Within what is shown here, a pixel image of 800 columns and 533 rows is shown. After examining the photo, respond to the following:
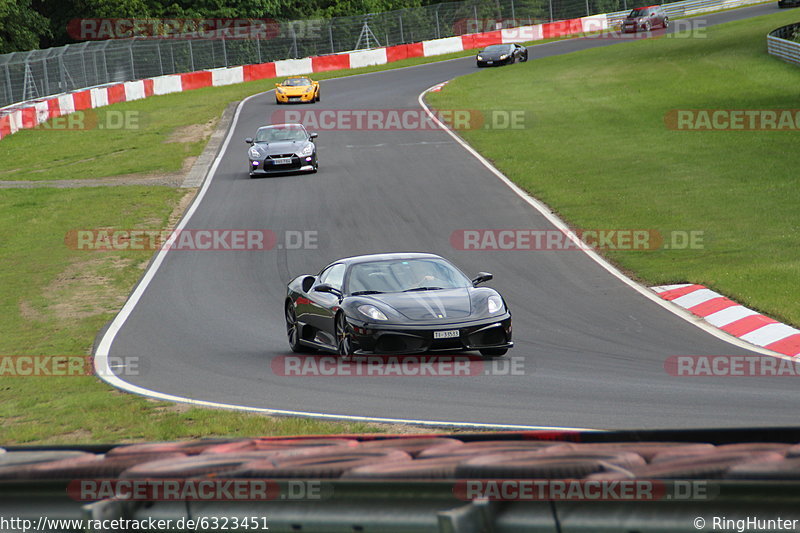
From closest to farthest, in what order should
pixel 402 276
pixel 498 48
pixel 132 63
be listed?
pixel 402 276 → pixel 132 63 → pixel 498 48

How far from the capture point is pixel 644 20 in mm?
65250

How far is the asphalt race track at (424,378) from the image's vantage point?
30.3 ft

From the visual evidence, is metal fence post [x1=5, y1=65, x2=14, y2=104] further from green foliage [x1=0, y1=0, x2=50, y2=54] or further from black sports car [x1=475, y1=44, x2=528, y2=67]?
black sports car [x1=475, y1=44, x2=528, y2=67]

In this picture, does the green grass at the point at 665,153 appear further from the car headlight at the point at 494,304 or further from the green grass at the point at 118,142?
the green grass at the point at 118,142

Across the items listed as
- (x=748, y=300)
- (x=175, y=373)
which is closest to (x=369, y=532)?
(x=175, y=373)

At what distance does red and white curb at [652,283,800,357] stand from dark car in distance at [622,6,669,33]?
2061 inches

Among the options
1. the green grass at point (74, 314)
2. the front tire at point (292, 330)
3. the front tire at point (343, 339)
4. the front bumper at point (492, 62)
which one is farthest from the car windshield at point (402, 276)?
the front bumper at point (492, 62)

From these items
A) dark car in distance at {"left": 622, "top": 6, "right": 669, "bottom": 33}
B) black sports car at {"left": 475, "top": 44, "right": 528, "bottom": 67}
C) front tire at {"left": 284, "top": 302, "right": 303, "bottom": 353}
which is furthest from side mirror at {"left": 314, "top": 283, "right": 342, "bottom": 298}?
dark car in distance at {"left": 622, "top": 6, "right": 669, "bottom": 33}

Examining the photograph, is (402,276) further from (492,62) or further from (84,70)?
(492,62)

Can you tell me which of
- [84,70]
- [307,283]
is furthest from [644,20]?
[307,283]

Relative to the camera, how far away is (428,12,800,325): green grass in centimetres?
1788

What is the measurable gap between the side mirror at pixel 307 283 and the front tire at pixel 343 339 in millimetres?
1272

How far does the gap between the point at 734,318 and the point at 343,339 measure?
566 centimetres

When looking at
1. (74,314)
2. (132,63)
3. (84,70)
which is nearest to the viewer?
(74,314)
